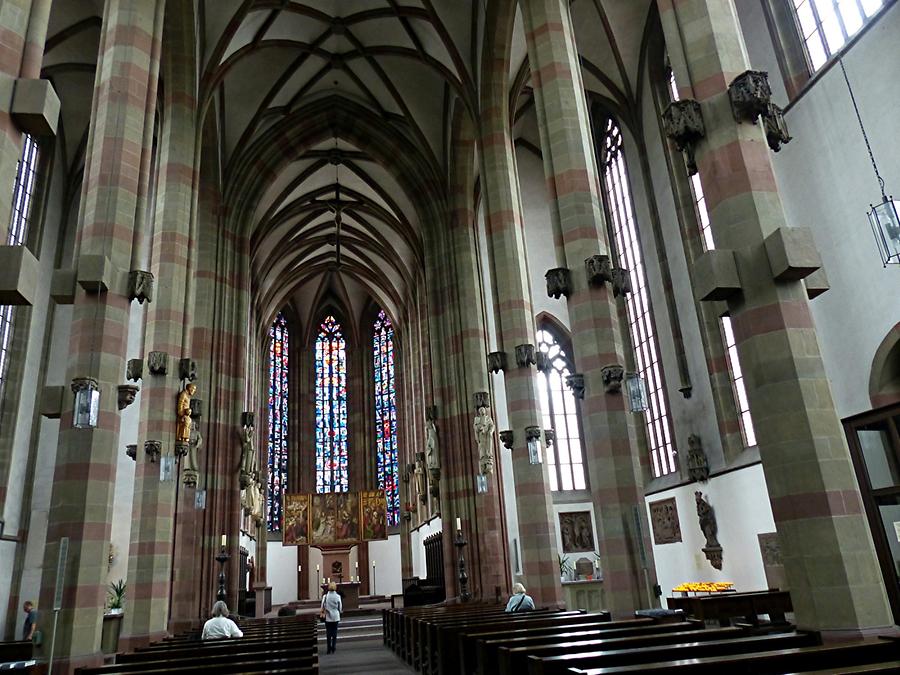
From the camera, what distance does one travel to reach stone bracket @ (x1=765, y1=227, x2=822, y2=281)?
6.78m

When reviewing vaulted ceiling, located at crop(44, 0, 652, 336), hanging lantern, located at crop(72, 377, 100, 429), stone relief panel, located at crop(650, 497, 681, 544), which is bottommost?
stone relief panel, located at crop(650, 497, 681, 544)

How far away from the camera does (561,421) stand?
78.2 ft

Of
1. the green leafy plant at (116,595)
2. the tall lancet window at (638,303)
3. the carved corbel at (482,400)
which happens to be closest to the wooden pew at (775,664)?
the tall lancet window at (638,303)

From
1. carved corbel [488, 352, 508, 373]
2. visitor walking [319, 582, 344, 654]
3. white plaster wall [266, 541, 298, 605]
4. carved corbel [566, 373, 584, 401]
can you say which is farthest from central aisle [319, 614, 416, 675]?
white plaster wall [266, 541, 298, 605]

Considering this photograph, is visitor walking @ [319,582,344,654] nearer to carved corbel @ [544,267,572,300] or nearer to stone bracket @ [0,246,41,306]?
carved corbel @ [544,267,572,300]

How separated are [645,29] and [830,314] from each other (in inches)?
396

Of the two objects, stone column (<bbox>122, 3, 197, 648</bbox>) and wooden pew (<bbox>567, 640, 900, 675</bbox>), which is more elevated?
stone column (<bbox>122, 3, 197, 648</bbox>)

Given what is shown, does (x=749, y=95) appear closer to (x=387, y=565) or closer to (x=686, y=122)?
(x=686, y=122)

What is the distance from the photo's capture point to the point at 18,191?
18.9m

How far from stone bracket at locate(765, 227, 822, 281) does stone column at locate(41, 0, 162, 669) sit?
27.6 feet

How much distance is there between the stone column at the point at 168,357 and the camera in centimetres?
1244

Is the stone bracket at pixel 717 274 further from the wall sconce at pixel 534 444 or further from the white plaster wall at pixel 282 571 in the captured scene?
the white plaster wall at pixel 282 571

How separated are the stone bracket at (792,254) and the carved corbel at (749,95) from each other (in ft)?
4.78

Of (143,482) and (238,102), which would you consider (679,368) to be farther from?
(238,102)
